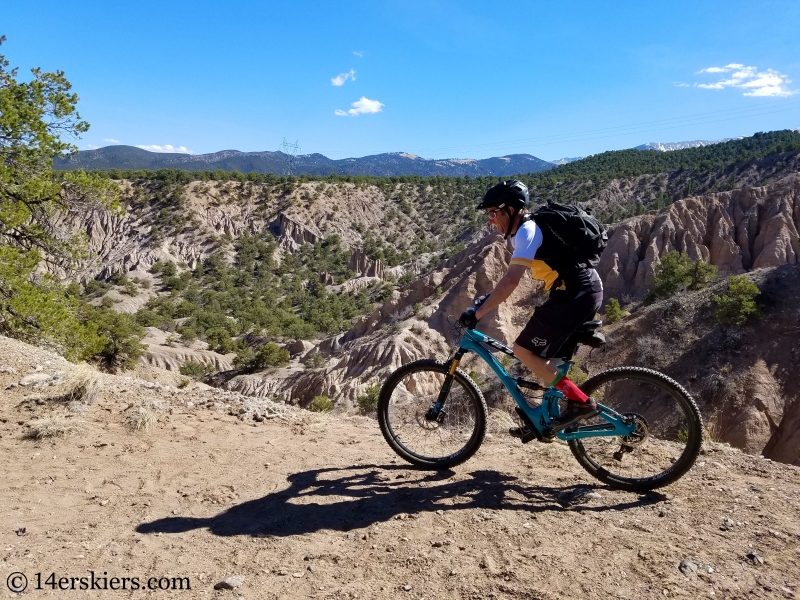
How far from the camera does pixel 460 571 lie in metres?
2.73

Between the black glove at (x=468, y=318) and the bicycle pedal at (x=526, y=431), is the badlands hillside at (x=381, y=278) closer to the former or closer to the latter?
the black glove at (x=468, y=318)

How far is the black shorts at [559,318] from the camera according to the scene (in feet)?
11.4

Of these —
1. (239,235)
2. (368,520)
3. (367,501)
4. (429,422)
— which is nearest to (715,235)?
(429,422)

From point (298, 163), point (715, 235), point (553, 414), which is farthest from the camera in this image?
point (298, 163)

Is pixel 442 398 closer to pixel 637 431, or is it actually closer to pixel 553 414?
pixel 553 414

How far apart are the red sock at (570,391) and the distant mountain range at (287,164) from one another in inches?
3645

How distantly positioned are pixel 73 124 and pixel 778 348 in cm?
1912

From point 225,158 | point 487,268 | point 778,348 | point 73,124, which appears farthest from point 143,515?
point 225,158

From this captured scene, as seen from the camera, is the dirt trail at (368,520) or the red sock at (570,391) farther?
the red sock at (570,391)

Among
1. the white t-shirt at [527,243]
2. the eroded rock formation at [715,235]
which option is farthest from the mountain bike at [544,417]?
the eroded rock formation at [715,235]

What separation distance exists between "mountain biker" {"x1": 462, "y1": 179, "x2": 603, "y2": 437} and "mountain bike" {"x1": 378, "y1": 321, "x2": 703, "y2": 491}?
95 millimetres

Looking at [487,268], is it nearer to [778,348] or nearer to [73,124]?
[778,348]

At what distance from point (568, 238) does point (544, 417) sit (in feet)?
4.39

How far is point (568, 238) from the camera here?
336cm
